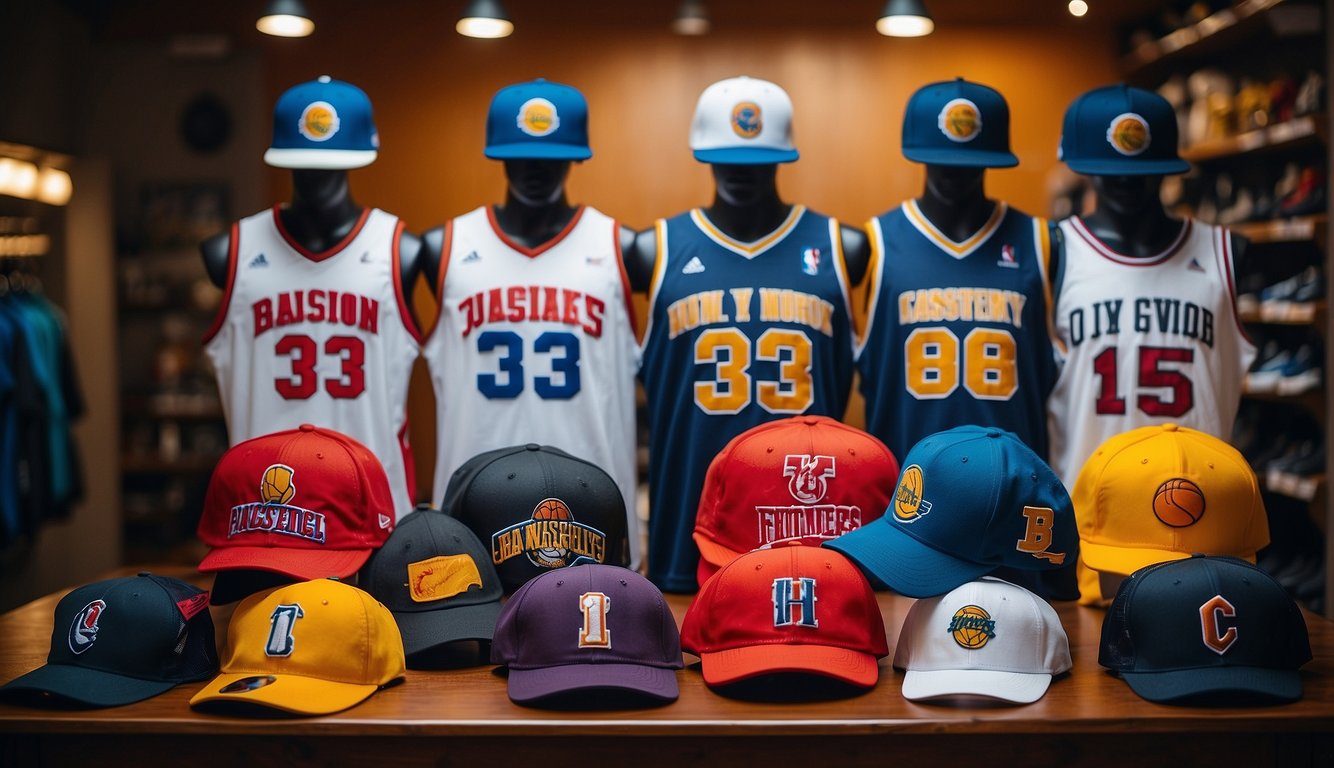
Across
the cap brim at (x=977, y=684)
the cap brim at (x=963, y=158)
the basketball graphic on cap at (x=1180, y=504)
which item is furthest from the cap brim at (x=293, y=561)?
the cap brim at (x=963, y=158)

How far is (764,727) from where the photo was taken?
6.48 feet

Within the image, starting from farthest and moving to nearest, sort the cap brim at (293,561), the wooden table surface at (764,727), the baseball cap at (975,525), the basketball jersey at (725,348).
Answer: the basketball jersey at (725,348), the cap brim at (293,561), the baseball cap at (975,525), the wooden table surface at (764,727)

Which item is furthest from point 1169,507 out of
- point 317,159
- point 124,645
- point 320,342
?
point 317,159

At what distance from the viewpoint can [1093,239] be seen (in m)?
3.38

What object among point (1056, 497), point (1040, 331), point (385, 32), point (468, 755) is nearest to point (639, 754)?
point (468, 755)

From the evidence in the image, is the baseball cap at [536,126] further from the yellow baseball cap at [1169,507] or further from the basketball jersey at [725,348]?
the yellow baseball cap at [1169,507]

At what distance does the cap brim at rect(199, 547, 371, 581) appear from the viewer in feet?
7.66

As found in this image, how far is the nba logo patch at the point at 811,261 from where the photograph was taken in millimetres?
3305

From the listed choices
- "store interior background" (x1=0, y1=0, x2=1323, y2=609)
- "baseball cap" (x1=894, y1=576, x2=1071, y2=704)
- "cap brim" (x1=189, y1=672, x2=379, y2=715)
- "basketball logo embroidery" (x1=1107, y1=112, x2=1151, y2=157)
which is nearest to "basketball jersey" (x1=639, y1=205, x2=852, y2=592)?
"basketball logo embroidery" (x1=1107, y1=112, x2=1151, y2=157)

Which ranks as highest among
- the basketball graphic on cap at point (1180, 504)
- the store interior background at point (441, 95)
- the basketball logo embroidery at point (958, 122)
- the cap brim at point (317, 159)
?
the store interior background at point (441, 95)

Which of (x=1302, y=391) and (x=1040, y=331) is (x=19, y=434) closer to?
(x=1040, y=331)

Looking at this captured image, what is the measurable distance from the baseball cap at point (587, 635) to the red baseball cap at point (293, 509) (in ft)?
1.41

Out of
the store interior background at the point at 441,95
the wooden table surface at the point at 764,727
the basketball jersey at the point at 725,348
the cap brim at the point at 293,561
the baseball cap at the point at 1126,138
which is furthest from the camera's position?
the store interior background at the point at 441,95

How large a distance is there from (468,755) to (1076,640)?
1.28 m
